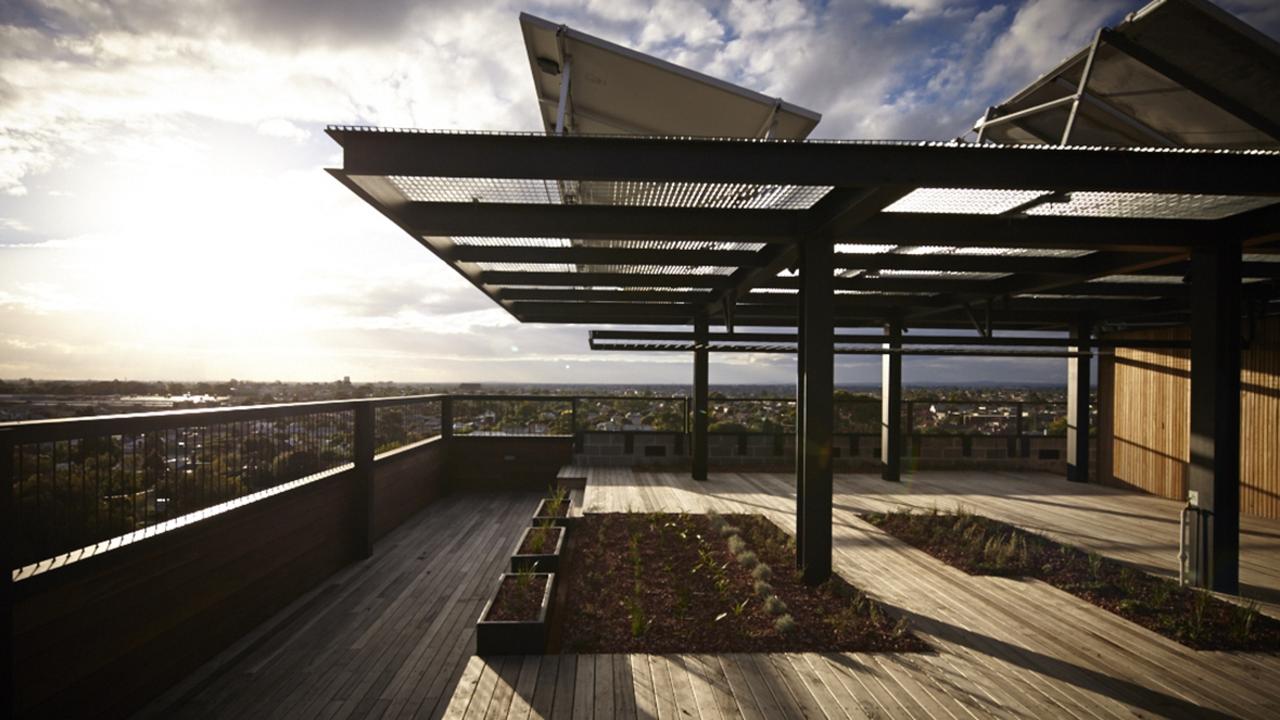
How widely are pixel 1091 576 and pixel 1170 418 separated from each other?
17.6 ft

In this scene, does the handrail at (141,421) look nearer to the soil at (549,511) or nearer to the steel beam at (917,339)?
the soil at (549,511)

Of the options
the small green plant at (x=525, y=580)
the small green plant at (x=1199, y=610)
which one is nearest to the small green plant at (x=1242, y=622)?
the small green plant at (x=1199, y=610)

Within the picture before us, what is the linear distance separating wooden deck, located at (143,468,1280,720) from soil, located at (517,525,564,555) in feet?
2.04

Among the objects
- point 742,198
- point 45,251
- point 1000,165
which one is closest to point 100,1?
point 45,251

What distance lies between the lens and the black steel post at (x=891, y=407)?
8289 mm

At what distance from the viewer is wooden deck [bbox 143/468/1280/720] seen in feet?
8.08

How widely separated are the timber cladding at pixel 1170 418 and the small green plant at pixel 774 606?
7126 millimetres

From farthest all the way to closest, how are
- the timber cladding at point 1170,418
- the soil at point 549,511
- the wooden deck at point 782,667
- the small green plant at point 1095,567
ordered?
the timber cladding at point 1170,418
the soil at point 549,511
the small green plant at point 1095,567
the wooden deck at point 782,667

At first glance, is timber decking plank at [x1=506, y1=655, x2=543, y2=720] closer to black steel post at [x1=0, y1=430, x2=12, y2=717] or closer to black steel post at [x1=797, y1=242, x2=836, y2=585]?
black steel post at [x1=0, y1=430, x2=12, y2=717]

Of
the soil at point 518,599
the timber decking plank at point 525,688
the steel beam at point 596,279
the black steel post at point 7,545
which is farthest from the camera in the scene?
the steel beam at point 596,279

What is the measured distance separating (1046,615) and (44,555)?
516 cm

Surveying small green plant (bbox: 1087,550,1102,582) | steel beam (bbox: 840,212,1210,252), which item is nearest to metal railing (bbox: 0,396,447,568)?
steel beam (bbox: 840,212,1210,252)

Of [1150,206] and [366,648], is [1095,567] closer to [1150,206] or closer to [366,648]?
[1150,206]

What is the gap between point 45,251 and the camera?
5809mm
